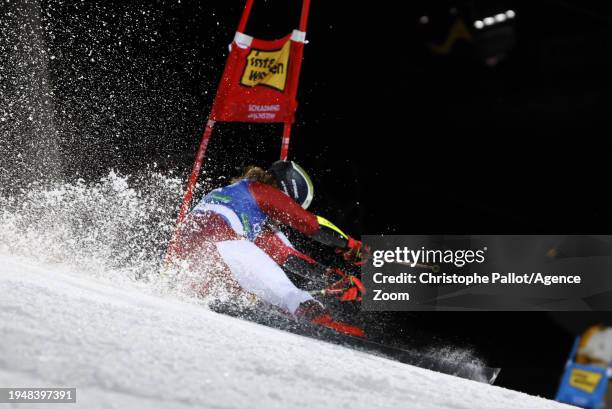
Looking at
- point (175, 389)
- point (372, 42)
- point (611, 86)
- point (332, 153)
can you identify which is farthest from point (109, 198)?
point (611, 86)

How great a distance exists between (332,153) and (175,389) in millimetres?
4218

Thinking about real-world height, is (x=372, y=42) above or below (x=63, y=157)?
above

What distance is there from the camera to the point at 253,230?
2.90 metres

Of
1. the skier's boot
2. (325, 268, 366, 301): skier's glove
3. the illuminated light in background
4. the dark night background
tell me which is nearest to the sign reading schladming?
the dark night background

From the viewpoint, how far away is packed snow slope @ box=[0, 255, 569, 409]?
0.91 metres

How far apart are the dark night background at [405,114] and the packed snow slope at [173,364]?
241cm

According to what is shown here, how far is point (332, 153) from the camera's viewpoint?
508cm

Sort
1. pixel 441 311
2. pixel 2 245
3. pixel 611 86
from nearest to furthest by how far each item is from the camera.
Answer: pixel 2 245, pixel 441 311, pixel 611 86

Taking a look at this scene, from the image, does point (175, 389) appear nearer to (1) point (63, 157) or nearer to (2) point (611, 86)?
(1) point (63, 157)

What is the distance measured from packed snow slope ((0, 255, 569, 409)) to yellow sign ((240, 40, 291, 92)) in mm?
2190

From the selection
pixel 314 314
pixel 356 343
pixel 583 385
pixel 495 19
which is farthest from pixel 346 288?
pixel 495 19

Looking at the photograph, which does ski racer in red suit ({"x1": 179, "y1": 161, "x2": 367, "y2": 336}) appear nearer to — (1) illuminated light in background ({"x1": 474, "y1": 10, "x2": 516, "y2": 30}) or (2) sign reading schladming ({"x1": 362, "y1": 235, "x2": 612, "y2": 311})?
(2) sign reading schladming ({"x1": 362, "y1": 235, "x2": 612, "y2": 311})

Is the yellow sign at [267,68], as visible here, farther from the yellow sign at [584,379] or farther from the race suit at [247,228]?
the yellow sign at [584,379]

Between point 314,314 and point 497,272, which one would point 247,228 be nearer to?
point 314,314
